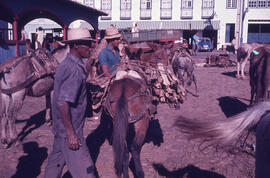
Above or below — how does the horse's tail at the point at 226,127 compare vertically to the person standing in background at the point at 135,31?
below

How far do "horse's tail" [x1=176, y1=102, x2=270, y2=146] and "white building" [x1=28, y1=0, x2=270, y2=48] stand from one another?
38.1 metres

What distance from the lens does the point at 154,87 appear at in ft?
14.9

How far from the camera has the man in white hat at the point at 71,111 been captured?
280 centimetres

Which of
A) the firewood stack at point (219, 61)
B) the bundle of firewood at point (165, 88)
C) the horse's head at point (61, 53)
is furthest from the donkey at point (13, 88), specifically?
the firewood stack at point (219, 61)

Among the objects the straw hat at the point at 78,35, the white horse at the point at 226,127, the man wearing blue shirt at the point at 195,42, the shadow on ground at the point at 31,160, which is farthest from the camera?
the man wearing blue shirt at the point at 195,42

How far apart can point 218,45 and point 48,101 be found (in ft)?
118

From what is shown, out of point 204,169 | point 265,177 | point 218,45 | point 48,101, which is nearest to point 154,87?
point 204,169

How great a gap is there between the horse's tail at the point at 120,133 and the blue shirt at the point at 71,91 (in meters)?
0.54

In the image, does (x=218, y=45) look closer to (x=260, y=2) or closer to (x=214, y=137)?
(x=260, y=2)

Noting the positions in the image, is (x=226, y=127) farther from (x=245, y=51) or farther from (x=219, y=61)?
(x=219, y=61)

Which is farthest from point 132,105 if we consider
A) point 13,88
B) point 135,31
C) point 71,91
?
point 135,31

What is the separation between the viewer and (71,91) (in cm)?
279

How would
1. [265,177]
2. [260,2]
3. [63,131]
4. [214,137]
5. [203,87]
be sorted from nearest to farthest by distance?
[265,177]
[214,137]
[63,131]
[203,87]
[260,2]

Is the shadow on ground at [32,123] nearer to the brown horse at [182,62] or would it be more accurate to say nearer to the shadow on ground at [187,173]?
the shadow on ground at [187,173]
